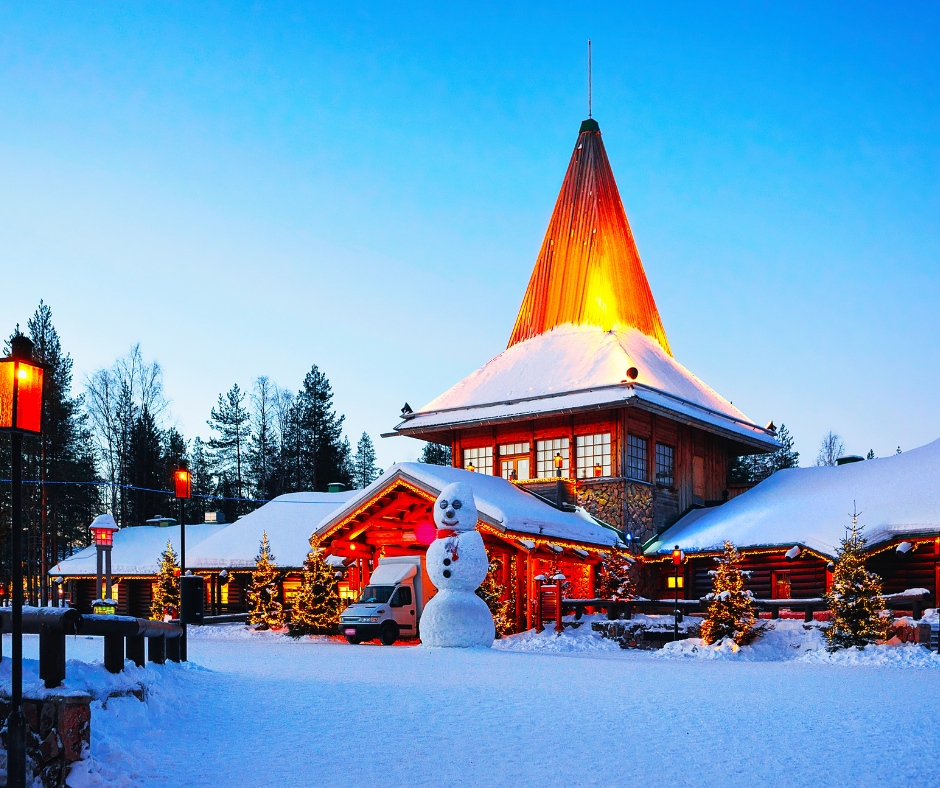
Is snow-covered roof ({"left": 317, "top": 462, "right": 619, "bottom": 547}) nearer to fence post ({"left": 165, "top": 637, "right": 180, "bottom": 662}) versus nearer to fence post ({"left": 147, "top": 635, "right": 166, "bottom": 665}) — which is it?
fence post ({"left": 165, "top": 637, "right": 180, "bottom": 662})

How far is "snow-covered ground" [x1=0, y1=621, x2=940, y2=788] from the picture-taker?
8.13 meters

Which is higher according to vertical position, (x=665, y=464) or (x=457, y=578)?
(x=665, y=464)

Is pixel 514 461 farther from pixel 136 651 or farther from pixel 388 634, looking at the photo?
pixel 136 651

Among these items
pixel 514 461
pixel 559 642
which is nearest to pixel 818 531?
pixel 559 642

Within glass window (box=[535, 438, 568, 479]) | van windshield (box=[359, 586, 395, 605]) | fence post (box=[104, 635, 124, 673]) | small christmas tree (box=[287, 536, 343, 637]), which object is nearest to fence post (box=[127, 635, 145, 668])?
fence post (box=[104, 635, 124, 673])

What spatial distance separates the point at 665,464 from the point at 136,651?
955 inches

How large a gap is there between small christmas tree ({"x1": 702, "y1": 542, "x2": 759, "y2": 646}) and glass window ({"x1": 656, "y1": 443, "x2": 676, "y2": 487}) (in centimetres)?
1081

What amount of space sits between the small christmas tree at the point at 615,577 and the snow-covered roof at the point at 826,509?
4.45 ft

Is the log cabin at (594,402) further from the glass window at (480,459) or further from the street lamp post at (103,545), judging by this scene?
the street lamp post at (103,545)

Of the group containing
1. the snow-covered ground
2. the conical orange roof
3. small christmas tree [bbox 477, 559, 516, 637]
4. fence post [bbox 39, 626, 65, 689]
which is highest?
the conical orange roof

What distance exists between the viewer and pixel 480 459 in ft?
111

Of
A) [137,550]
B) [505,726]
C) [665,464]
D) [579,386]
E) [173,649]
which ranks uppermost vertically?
[579,386]

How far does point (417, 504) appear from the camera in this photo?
1064 inches

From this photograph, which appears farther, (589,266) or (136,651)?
(589,266)
